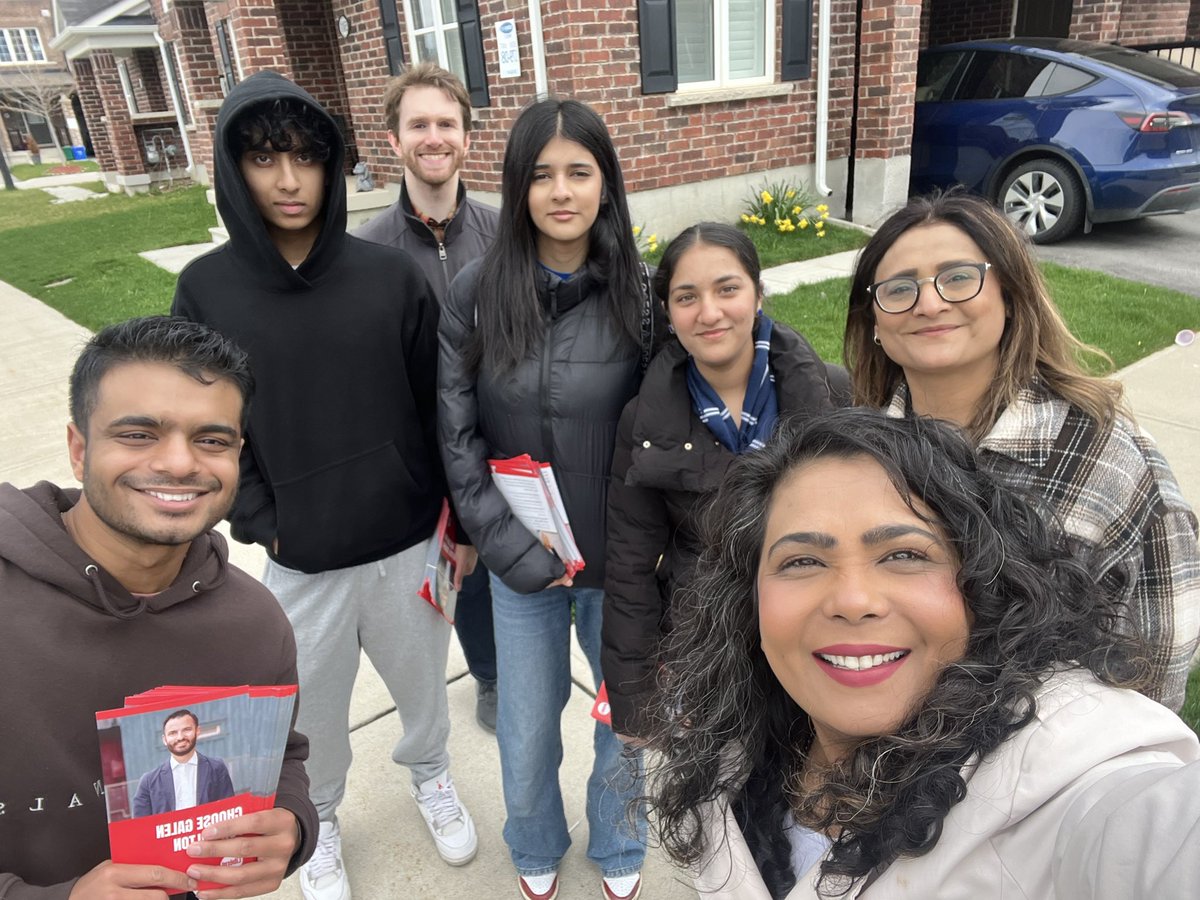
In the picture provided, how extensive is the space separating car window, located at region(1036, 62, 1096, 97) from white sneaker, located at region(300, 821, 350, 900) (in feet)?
27.3

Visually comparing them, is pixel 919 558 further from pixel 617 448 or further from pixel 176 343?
pixel 176 343

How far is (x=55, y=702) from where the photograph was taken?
4.27 feet

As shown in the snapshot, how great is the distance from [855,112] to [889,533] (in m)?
8.54

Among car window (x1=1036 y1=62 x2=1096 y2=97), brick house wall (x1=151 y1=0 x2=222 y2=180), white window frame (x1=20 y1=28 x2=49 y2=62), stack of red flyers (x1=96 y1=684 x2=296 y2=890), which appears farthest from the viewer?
white window frame (x1=20 y1=28 x2=49 y2=62)

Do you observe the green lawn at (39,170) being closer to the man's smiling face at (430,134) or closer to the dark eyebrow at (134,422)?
the man's smiling face at (430,134)

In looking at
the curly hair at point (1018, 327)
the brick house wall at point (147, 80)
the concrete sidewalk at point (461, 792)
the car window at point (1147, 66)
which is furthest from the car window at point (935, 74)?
the brick house wall at point (147, 80)

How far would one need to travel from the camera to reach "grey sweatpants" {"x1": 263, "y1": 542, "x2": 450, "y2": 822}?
2.11m

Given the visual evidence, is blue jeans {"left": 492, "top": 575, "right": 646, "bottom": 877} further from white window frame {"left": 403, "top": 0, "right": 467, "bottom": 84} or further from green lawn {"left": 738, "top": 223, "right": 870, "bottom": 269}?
white window frame {"left": 403, "top": 0, "right": 467, "bottom": 84}

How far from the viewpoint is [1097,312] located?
5723 mm

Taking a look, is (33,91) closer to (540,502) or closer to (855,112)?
(855,112)

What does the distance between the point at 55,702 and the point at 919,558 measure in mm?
1342

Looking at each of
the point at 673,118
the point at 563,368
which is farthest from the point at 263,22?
the point at 563,368

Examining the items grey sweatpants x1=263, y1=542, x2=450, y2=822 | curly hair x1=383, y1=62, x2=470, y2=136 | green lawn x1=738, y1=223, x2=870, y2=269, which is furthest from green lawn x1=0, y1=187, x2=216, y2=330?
grey sweatpants x1=263, y1=542, x2=450, y2=822

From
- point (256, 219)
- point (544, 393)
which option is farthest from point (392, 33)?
point (544, 393)
